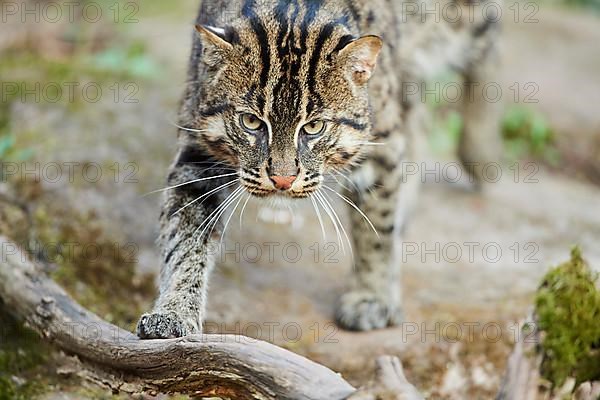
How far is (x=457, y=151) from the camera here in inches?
351

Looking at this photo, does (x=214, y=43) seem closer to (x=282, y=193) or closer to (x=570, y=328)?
(x=282, y=193)

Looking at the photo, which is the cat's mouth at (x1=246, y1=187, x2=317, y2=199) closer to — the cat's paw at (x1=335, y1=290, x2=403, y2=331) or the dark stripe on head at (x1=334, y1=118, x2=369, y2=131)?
the dark stripe on head at (x1=334, y1=118, x2=369, y2=131)

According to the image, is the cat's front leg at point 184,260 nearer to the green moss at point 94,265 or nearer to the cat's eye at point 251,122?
the cat's eye at point 251,122

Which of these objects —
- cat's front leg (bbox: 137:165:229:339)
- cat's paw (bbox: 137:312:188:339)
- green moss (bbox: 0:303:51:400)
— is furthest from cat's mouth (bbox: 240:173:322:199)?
green moss (bbox: 0:303:51:400)

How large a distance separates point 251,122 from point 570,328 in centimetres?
196

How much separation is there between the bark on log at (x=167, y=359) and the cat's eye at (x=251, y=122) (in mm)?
1289

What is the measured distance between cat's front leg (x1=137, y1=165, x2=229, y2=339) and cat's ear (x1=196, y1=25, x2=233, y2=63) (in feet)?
2.64

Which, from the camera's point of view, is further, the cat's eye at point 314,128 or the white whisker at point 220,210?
the white whisker at point 220,210

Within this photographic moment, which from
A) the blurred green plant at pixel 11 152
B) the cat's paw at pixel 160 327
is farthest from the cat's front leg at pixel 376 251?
the blurred green plant at pixel 11 152

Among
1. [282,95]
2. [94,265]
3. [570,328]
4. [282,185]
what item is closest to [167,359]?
[282,185]

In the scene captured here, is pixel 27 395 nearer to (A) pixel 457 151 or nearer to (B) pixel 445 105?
(A) pixel 457 151

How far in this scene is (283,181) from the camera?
468cm

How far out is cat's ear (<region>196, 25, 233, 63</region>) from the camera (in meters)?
4.66

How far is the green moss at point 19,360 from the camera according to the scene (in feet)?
16.3
